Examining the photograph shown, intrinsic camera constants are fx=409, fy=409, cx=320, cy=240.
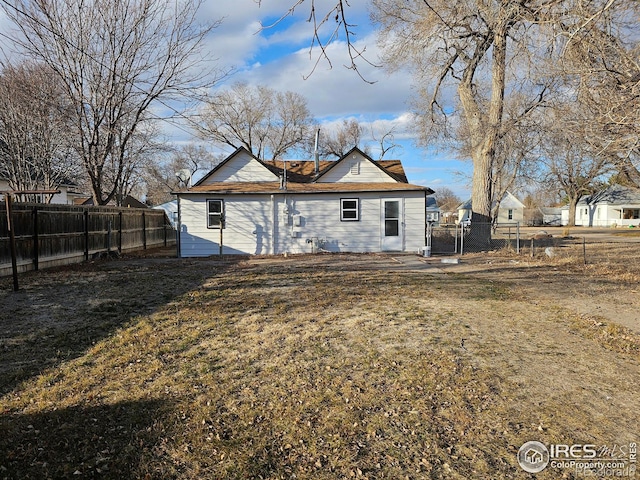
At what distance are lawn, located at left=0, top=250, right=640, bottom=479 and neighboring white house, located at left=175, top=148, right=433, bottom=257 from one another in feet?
27.4

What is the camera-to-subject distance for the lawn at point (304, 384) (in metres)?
2.79

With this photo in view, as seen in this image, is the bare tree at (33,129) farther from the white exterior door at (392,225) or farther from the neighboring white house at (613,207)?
the neighboring white house at (613,207)

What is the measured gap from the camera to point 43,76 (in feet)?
46.6

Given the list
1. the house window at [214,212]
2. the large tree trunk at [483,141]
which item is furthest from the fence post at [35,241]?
the large tree trunk at [483,141]

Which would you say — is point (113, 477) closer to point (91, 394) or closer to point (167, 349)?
point (91, 394)

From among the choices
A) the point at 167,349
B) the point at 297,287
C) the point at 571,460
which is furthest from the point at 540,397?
the point at 297,287

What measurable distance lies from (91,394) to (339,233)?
13.0m

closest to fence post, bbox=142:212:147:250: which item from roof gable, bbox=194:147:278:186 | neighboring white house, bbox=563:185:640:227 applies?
roof gable, bbox=194:147:278:186

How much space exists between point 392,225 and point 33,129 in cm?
1408

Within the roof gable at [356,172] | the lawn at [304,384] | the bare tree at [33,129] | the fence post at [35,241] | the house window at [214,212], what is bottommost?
the lawn at [304,384]

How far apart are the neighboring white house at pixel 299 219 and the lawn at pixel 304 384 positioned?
27.4 ft

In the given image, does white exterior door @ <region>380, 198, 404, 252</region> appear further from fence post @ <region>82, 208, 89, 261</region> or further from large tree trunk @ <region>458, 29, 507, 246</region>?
fence post @ <region>82, 208, 89, 261</region>

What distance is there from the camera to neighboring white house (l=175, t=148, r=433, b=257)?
52.7 feet

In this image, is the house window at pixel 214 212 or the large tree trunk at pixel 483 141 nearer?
the large tree trunk at pixel 483 141
